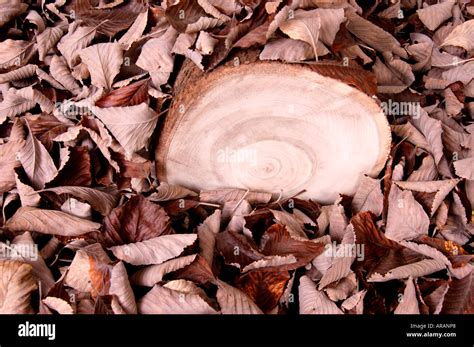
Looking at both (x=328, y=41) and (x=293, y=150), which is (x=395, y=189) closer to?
(x=293, y=150)

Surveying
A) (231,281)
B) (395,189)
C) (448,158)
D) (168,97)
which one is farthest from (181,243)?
(448,158)

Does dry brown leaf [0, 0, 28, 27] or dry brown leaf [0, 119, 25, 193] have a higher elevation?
dry brown leaf [0, 0, 28, 27]

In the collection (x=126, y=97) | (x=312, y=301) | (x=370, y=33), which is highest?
(x=370, y=33)

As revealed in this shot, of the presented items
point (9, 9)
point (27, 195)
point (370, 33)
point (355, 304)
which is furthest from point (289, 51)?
point (9, 9)

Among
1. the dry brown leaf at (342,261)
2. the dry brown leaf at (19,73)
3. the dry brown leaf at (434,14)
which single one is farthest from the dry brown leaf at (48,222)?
the dry brown leaf at (434,14)

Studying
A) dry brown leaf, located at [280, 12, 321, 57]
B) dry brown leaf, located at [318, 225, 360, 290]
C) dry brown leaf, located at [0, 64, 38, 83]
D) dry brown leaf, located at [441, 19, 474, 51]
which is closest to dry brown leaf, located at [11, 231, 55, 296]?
dry brown leaf, located at [0, 64, 38, 83]

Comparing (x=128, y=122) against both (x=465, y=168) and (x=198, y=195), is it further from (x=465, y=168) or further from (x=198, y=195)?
(x=465, y=168)

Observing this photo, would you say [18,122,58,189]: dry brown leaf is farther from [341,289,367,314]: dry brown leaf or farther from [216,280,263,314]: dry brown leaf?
[341,289,367,314]: dry brown leaf
